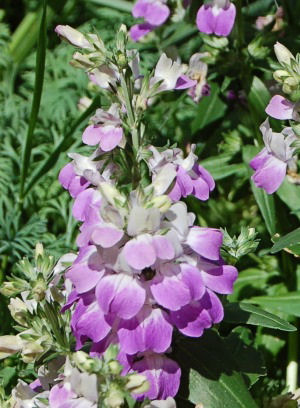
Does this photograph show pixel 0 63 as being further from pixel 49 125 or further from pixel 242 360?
pixel 242 360

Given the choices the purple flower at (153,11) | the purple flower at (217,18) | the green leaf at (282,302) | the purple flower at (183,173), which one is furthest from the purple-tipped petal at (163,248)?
the purple flower at (153,11)

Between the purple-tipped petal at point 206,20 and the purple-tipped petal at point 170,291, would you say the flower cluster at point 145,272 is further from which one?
the purple-tipped petal at point 206,20

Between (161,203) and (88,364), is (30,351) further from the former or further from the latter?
(161,203)

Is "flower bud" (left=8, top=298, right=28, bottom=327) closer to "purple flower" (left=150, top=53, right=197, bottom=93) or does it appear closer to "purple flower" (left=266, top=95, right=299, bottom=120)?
"purple flower" (left=150, top=53, right=197, bottom=93)

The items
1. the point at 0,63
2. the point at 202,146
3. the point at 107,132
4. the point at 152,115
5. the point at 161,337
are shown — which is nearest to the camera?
the point at 161,337

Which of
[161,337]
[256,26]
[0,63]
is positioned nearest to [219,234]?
[161,337]

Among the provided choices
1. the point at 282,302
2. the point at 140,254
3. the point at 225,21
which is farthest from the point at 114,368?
the point at 225,21

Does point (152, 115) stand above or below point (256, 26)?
below

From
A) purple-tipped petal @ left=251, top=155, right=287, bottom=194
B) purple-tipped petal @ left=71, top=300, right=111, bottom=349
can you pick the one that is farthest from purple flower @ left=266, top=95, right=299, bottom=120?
purple-tipped petal @ left=71, top=300, right=111, bottom=349
